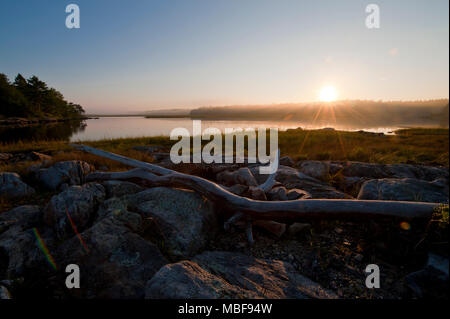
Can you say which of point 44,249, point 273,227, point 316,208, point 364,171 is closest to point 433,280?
point 316,208

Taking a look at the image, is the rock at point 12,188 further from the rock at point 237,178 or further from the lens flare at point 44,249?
the rock at point 237,178

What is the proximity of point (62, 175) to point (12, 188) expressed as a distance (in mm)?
1024

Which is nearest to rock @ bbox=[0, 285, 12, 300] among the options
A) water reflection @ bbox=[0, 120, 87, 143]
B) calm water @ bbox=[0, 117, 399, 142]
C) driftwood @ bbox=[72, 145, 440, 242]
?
driftwood @ bbox=[72, 145, 440, 242]

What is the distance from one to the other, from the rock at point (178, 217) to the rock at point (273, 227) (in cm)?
91

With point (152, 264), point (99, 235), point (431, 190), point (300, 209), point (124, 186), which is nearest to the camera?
point (152, 264)

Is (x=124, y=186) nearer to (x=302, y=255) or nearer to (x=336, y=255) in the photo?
(x=302, y=255)

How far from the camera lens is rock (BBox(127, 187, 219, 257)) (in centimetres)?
331

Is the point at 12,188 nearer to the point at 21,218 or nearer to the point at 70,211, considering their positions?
the point at 21,218

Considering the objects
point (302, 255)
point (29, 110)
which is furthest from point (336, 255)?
point (29, 110)

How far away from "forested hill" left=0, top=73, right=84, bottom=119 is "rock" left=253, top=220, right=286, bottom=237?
77.3 metres

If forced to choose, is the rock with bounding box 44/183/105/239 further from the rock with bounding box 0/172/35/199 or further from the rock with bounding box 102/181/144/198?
the rock with bounding box 0/172/35/199

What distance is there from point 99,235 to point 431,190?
266 inches

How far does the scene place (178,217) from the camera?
3.69m
